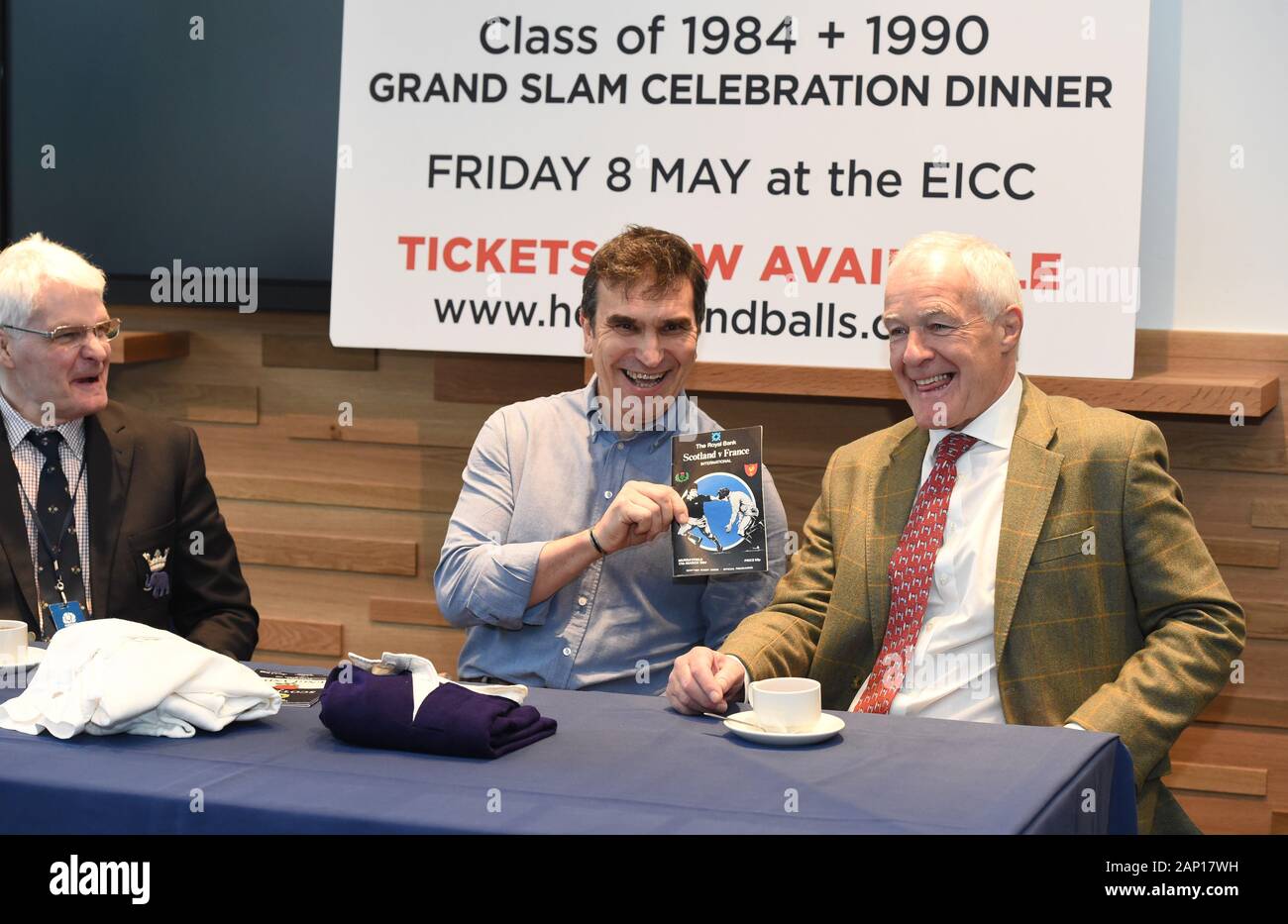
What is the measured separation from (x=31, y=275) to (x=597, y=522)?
127 cm

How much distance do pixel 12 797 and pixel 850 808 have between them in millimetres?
1001

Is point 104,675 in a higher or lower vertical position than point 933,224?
lower

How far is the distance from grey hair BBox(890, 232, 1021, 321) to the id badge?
156cm

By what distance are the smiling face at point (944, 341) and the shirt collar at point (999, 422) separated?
12 mm

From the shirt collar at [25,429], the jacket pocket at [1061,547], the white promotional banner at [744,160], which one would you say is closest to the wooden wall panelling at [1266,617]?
the white promotional banner at [744,160]

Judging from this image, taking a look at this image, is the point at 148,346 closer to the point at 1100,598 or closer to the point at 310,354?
the point at 310,354

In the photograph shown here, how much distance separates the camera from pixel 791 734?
1850mm

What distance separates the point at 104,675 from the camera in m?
1.87

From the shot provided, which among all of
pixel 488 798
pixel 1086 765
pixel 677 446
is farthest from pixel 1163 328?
pixel 488 798

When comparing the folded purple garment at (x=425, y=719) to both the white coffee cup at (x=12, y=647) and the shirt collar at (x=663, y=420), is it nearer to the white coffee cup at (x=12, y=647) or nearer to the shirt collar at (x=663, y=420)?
the white coffee cup at (x=12, y=647)

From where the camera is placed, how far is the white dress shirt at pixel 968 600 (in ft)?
7.73

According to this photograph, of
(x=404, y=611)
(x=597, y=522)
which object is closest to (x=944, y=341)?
(x=597, y=522)

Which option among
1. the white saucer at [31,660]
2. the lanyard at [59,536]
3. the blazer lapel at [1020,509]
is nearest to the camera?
the white saucer at [31,660]
